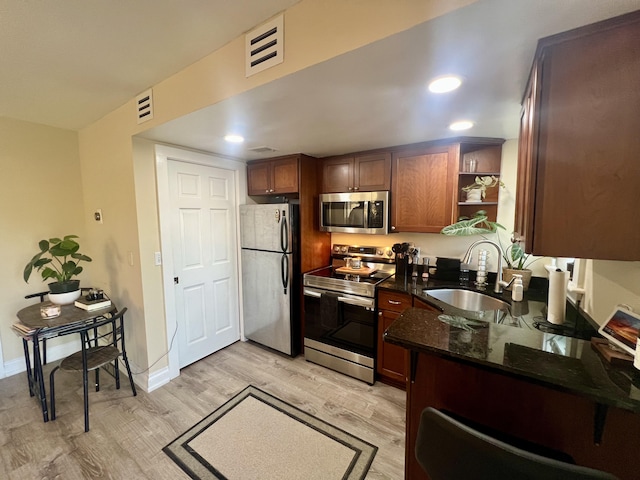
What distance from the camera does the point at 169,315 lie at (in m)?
2.50

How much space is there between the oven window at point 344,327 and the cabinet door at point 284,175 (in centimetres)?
122

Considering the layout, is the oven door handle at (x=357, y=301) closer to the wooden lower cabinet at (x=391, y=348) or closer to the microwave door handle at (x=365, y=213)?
the wooden lower cabinet at (x=391, y=348)

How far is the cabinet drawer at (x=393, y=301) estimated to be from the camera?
222cm

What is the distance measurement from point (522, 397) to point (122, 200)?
305 centimetres

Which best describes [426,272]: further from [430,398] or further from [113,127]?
[113,127]

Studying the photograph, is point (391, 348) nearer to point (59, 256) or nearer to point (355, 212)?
point (355, 212)

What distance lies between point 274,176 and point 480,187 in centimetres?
207

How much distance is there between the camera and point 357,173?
8.97 feet

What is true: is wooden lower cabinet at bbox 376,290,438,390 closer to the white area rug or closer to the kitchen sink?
the kitchen sink

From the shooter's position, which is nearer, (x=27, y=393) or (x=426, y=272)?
(x=27, y=393)

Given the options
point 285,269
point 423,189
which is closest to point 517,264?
point 423,189

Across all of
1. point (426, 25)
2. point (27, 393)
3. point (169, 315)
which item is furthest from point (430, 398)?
point (27, 393)

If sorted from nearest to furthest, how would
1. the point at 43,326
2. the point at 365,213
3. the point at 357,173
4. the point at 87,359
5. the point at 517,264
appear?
the point at 43,326 < the point at 87,359 < the point at 517,264 < the point at 365,213 < the point at 357,173

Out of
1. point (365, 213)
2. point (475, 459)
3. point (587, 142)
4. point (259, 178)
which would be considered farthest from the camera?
point (259, 178)
